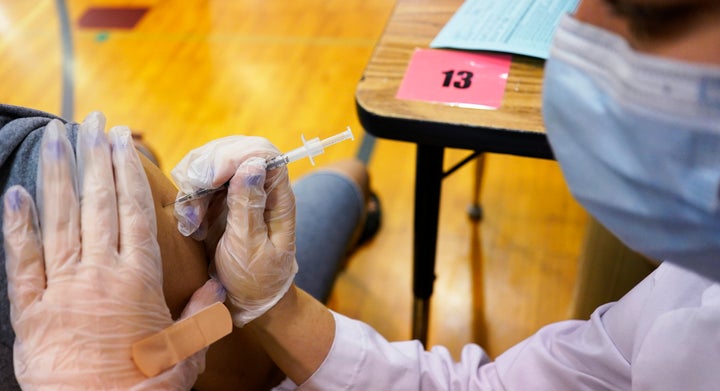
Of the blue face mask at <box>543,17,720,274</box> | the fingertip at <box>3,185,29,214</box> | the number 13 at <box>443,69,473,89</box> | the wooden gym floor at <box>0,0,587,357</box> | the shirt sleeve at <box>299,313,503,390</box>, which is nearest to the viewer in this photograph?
the blue face mask at <box>543,17,720,274</box>

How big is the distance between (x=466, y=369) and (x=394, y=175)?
111 cm

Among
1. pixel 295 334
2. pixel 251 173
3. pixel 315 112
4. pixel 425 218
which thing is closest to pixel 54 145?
pixel 251 173

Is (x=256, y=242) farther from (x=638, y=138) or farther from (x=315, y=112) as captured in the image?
(x=315, y=112)

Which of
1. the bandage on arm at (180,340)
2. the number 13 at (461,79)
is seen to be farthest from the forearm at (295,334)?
the number 13 at (461,79)

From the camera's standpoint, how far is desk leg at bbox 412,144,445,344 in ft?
3.04

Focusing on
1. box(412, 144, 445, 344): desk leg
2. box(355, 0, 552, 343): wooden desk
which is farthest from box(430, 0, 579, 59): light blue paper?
box(412, 144, 445, 344): desk leg

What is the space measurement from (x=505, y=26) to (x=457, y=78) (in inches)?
5.9

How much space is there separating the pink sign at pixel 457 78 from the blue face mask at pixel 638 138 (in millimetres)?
369

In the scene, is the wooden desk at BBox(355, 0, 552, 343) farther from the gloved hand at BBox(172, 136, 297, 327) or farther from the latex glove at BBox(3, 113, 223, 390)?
A: the latex glove at BBox(3, 113, 223, 390)

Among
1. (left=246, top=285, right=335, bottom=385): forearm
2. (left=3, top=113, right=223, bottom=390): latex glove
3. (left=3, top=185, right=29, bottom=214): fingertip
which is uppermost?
(left=3, top=185, right=29, bottom=214): fingertip

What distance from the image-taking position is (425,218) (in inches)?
39.5

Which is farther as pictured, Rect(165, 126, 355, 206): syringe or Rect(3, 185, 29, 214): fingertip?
Rect(165, 126, 355, 206): syringe

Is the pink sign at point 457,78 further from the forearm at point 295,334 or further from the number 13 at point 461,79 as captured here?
the forearm at point 295,334

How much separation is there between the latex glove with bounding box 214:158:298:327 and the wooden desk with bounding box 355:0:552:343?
0.23 m
